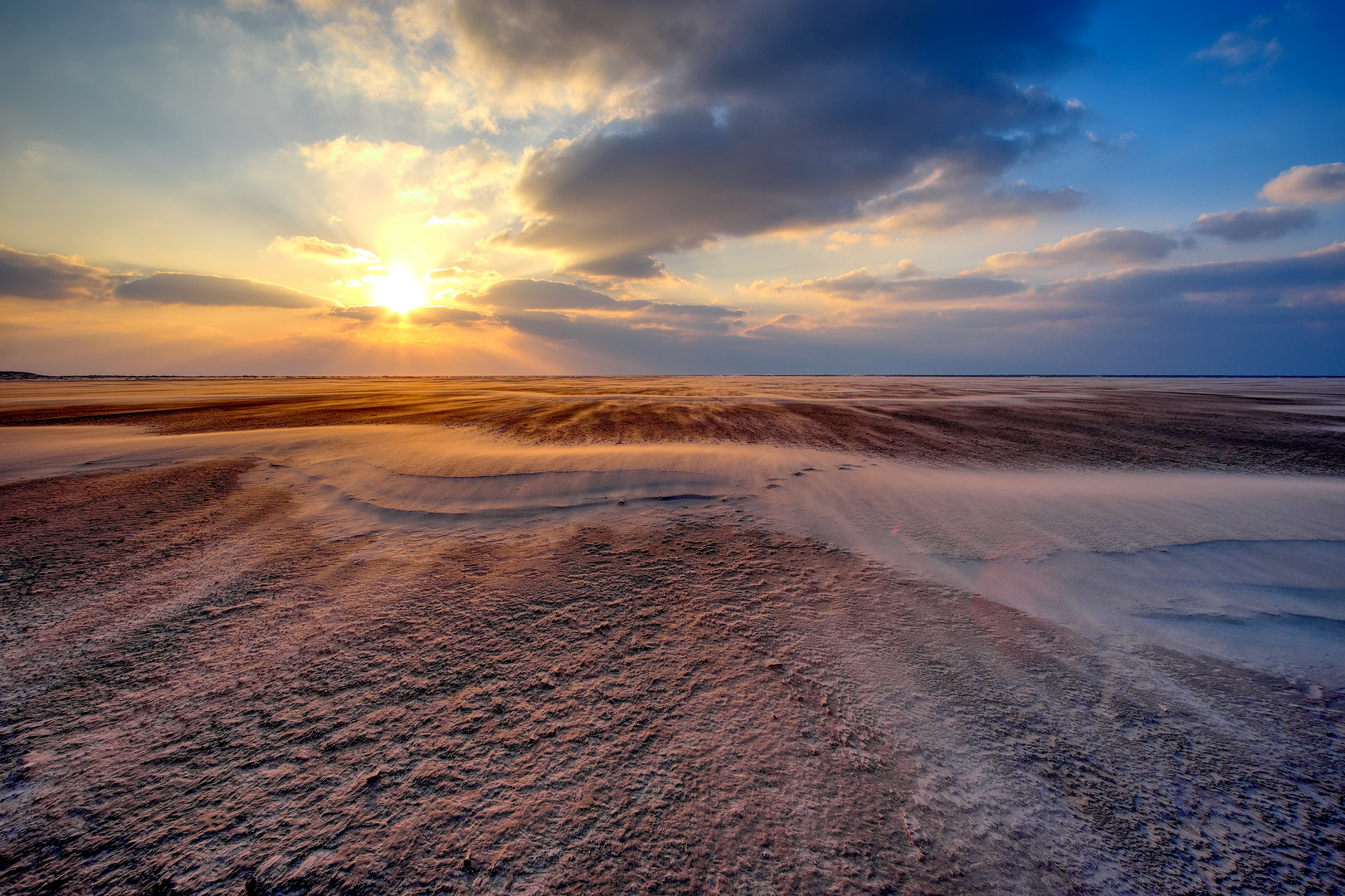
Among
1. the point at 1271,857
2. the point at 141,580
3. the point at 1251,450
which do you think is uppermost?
the point at 1251,450

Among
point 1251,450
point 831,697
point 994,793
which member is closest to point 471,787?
point 831,697

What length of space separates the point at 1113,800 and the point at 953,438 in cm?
967

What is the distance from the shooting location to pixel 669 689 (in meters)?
2.79

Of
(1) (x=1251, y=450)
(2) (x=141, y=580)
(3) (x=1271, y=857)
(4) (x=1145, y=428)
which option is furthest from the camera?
(4) (x=1145, y=428)

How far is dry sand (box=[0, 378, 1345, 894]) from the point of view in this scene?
A: 6.08 feet

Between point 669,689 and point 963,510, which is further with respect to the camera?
point 963,510

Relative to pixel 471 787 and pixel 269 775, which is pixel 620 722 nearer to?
pixel 471 787

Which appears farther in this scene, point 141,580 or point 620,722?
point 141,580

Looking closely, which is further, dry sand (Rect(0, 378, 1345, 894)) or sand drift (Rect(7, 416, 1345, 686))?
sand drift (Rect(7, 416, 1345, 686))

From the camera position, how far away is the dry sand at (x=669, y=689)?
6.08 feet

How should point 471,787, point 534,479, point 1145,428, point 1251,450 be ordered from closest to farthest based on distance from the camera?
point 471,787
point 534,479
point 1251,450
point 1145,428

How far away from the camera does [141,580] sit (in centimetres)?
400

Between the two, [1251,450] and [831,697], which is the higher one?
[1251,450]

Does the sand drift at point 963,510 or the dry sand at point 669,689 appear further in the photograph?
the sand drift at point 963,510
